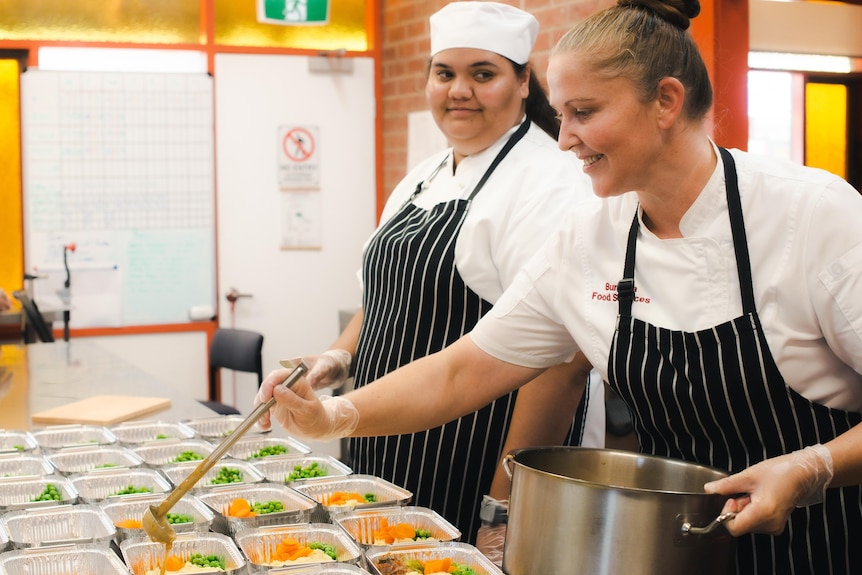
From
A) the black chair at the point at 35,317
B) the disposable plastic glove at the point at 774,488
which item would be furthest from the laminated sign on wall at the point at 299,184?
the disposable plastic glove at the point at 774,488

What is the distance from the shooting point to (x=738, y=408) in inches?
61.6

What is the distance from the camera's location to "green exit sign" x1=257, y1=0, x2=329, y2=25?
529 cm

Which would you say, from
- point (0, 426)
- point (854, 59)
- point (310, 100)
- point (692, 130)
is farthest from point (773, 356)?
point (310, 100)


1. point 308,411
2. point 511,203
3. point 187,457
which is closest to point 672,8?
point 511,203

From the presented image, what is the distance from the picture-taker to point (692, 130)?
5.25 ft

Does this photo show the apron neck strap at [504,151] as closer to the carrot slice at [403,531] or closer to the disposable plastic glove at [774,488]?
the carrot slice at [403,531]

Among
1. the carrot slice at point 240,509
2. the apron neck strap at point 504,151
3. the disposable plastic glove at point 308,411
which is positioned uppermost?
the apron neck strap at point 504,151

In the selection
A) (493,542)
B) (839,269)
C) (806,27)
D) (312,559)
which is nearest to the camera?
→ (839,269)

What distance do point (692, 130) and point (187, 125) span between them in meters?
4.16

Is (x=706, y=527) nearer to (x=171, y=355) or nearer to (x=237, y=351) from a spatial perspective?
(x=237, y=351)

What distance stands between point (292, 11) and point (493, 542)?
4.16 meters

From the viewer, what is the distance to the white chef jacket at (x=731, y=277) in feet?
4.84

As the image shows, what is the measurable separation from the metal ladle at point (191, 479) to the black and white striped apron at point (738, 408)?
0.59 m

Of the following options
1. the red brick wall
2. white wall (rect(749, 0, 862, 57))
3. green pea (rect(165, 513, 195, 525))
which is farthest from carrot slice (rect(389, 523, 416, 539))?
the red brick wall
